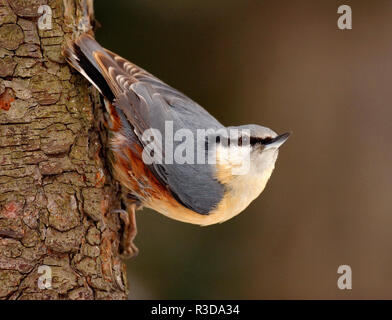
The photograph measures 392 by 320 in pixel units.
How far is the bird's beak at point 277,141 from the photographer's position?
107 inches

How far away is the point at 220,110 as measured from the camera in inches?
184

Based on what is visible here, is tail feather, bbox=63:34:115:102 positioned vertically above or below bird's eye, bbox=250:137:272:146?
above

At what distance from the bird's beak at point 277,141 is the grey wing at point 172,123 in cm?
31

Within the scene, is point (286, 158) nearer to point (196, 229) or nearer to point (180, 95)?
point (196, 229)

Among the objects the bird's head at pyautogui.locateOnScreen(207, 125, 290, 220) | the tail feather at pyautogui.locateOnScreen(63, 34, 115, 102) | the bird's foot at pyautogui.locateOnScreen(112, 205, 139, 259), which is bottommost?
the bird's foot at pyautogui.locateOnScreen(112, 205, 139, 259)

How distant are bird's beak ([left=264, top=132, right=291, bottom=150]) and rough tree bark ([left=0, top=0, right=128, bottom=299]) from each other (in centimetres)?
82

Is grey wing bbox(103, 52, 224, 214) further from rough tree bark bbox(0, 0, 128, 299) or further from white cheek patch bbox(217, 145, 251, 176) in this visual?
rough tree bark bbox(0, 0, 128, 299)

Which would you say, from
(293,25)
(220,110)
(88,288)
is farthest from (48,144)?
(293,25)

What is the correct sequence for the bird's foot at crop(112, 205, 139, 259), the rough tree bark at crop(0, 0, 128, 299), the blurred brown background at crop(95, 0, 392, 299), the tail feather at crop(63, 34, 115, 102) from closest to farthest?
the rough tree bark at crop(0, 0, 128, 299)
the tail feather at crop(63, 34, 115, 102)
the bird's foot at crop(112, 205, 139, 259)
the blurred brown background at crop(95, 0, 392, 299)

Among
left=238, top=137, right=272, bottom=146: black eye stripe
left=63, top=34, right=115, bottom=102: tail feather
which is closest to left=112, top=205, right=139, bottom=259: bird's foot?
left=63, top=34, right=115, bottom=102: tail feather

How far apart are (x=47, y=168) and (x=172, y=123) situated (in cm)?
63

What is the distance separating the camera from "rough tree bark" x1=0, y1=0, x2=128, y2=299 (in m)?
2.54

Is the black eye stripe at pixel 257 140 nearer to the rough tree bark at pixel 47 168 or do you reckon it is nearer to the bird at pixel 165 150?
the bird at pixel 165 150

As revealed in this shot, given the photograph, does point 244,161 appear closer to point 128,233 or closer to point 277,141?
point 277,141
